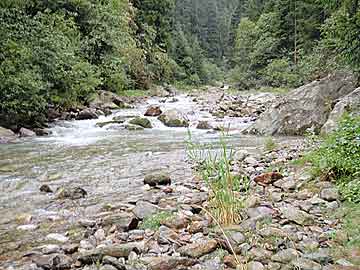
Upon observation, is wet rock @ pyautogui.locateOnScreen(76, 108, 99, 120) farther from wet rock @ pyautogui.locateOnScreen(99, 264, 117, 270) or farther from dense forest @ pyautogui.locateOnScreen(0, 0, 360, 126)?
wet rock @ pyautogui.locateOnScreen(99, 264, 117, 270)

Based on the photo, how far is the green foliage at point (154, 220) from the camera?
3985mm

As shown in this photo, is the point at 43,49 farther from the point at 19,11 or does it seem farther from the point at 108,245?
the point at 108,245

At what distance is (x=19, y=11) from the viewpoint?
15.0 meters

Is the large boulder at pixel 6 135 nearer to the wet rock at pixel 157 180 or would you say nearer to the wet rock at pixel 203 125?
the wet rock at pixel 203 125

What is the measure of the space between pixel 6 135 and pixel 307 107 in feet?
26.7

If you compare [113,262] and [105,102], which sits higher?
[105,102]

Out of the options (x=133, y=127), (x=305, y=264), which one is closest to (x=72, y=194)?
(x=305, y=264)

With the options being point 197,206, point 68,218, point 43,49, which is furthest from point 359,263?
point 43,49

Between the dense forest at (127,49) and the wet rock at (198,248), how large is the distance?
5442 mm

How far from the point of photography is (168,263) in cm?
307

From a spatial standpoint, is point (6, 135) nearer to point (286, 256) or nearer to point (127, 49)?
point (286, 256)

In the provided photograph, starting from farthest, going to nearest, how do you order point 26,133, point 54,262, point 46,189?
point 26,133
point 46,189
point 54,262

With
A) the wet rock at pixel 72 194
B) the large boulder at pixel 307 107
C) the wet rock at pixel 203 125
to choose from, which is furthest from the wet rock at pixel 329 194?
the wet rock at pixel 203 125

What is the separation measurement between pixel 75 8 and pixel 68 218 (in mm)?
19087
